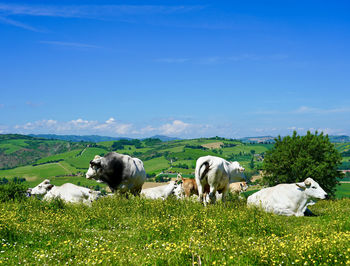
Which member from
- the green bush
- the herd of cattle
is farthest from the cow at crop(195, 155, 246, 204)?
the green bush

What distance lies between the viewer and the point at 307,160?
92.9ft

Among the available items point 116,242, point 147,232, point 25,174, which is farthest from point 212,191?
point 25,174

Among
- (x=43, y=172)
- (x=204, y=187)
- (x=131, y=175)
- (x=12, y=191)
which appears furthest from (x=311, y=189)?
(x=43, y=172)

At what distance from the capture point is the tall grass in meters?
7.79

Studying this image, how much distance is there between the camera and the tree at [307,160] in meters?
28.4

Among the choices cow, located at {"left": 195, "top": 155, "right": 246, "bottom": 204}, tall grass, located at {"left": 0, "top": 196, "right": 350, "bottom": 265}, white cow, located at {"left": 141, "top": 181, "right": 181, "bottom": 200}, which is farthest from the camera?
white cow, located at {"left": 141, "top": 181, "right": 181, "bottom": 200}

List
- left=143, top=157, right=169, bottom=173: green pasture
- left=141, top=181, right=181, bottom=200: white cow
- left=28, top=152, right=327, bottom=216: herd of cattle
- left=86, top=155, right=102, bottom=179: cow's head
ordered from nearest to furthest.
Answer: left=28, top=152, right=327, bottom=216: herd of cattle < left=86, top=155, right=102, bottom=179: cow's head < left=141, top=181, right=181, bottom=200: white cow < left=143, top=157, right=169, bottom=173: green pasture

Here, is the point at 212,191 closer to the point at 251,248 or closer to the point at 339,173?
the point at 251,248

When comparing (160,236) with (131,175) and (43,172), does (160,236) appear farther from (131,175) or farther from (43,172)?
(43,172)

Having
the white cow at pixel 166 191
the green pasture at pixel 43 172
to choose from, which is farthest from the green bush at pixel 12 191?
the green pasture at pixel 43 172

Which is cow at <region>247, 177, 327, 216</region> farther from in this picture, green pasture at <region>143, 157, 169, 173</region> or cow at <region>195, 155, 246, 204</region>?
green pasture at <region>143, 157, 169, 173</region>

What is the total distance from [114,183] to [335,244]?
41.0ft

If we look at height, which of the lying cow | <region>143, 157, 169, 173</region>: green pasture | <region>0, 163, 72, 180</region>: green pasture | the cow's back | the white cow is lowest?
<region>0, 163, 72, 180</region>: green pasture

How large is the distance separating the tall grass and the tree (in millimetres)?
11831
